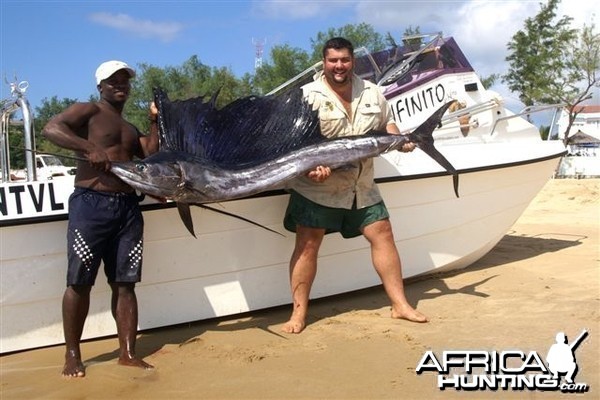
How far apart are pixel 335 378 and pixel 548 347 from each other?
3.88ft

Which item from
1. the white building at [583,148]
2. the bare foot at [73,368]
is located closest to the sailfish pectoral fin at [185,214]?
the bare foot at [73,368]

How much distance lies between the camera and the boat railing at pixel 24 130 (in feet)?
12.0

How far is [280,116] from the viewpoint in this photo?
3.55 meters

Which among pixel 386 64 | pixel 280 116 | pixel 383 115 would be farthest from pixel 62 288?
pixel 386 64

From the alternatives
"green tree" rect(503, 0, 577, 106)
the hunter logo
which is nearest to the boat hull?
the hunter logo

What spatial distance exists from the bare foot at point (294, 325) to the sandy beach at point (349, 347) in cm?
7

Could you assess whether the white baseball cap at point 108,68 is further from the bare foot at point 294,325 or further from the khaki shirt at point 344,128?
the bare foot at point 294,325

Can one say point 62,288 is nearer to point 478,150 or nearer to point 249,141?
point 249,141

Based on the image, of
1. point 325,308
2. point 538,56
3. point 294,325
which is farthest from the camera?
point 538,56

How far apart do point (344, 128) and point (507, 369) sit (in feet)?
5.37

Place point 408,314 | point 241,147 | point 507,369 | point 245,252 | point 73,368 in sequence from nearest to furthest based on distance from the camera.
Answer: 1. point 507,369
2. point 73,368
3. point 241,147
4. point 408,314
5. point 245,252

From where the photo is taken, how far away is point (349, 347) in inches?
129

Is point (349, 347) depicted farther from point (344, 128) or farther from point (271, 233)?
point (344, 128)

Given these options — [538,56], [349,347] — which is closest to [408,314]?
[349,347]
